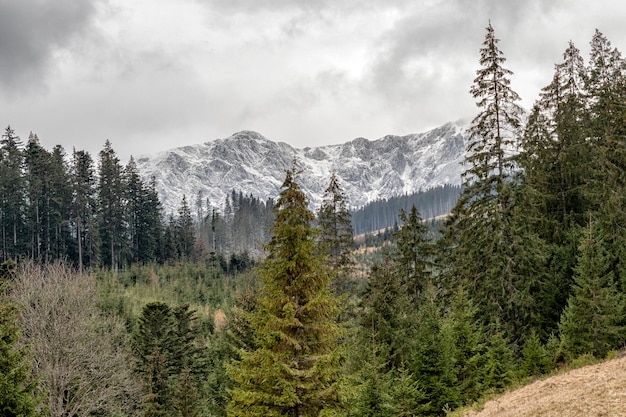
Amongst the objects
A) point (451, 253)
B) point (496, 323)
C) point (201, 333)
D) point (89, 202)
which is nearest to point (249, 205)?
point (89, 202)

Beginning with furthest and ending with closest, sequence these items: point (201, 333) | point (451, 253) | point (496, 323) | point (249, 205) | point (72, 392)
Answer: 1. point (249, 205)
2. point (201, 333)
3. point (451, 253)
4. point (72, 392)
5. point (496, 323)

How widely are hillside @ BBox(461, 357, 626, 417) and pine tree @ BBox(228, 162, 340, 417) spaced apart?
487 cm

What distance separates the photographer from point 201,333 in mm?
46969

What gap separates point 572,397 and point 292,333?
716 cm

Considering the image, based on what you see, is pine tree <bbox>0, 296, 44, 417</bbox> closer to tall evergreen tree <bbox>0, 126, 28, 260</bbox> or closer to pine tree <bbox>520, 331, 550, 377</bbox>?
pine tree <bbox>520, 331, 550, 377</bbox>

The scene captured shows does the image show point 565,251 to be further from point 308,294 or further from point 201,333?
point 201,333

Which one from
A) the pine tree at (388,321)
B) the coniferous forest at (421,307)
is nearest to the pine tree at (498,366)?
the coniferous forest at (421,307)

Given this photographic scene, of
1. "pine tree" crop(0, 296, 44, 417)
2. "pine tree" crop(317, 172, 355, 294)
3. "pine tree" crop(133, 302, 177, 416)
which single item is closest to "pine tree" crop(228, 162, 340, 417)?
"pine tree" crop(0, 296, 44, 417)

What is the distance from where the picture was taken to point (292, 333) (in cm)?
1264

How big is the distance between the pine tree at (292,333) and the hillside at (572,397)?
4871mm

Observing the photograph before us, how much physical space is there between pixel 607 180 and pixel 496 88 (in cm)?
780

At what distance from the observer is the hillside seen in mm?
9539

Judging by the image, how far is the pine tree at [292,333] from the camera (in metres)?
12.0

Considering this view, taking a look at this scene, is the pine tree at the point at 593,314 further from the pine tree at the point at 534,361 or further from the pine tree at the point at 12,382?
the pine tree at the point at 12,382
